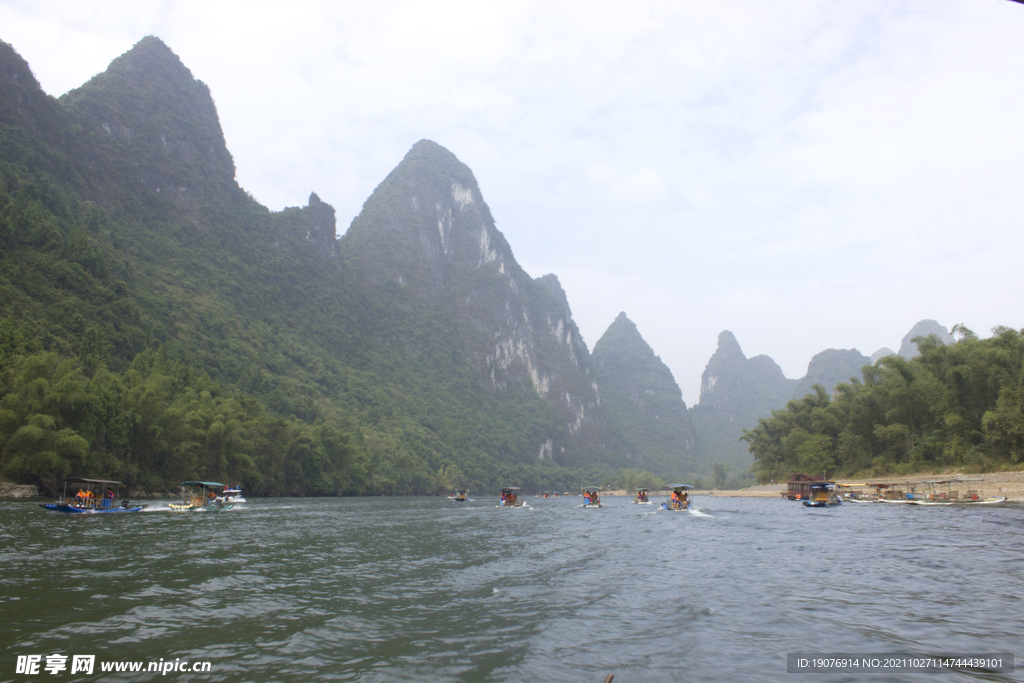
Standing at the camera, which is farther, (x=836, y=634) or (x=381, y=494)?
(x=381, y=494)

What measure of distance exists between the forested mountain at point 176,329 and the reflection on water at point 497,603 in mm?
28572

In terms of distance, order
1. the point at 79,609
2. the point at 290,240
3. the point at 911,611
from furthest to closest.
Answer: the point at 290,240
the point at 911,611
the point at 79,609

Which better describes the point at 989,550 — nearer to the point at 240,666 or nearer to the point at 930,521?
the point at 930,521

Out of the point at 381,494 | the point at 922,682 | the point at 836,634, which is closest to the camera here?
the point at 922,682

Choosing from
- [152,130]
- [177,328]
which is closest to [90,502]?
[177,328]

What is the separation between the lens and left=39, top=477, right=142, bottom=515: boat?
111ft

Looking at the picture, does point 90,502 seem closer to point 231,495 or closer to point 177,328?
point 231,495

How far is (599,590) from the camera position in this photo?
16359 mm

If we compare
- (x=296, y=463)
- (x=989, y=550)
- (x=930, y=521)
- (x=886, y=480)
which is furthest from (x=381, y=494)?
(x=989, y=550)

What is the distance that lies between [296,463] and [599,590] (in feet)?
239

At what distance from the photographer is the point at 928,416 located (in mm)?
→ 62875

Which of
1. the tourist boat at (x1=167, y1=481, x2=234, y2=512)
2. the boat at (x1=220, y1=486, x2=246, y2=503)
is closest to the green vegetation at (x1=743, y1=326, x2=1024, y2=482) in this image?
the tourist boat at (x1=167, y1=481, x2=234, y2=512)

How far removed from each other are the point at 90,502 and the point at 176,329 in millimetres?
70915

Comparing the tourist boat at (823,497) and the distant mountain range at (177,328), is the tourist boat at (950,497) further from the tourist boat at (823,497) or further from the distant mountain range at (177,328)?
the distant mountain range at (177,328)
